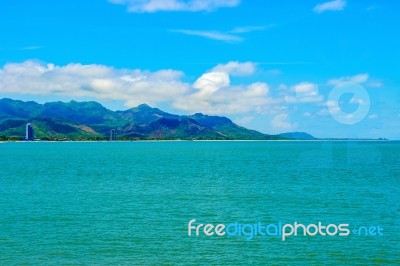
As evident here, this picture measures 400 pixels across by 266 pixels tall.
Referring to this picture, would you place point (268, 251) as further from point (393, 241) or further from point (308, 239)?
point (393, 241)

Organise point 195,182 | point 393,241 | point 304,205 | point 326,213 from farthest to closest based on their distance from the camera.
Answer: point 195,182
point 304,205
point 326,213
point 393,241

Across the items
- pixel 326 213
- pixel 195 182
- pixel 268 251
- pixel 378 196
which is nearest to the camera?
pixel 268 251

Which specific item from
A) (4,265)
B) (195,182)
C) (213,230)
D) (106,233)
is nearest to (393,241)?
(213,230)

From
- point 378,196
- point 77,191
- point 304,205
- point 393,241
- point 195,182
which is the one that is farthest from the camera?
point 195,182

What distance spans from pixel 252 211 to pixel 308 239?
1400 centimetres

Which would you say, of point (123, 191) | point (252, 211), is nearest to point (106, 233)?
point (252, 211)

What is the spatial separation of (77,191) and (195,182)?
81.8ft

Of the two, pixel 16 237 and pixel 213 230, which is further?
pixel 213 230

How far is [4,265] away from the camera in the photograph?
34.4 meters

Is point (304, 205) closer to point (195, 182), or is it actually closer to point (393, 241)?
point (393, 241)

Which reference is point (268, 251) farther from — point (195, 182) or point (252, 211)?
point (195, 182)

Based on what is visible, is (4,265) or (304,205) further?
(304,205)

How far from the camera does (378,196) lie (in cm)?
6900

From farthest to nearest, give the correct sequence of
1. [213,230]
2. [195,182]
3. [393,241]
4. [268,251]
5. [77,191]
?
[195,182] < [77,191] < [213,230] < [393,241] < [268,251]
